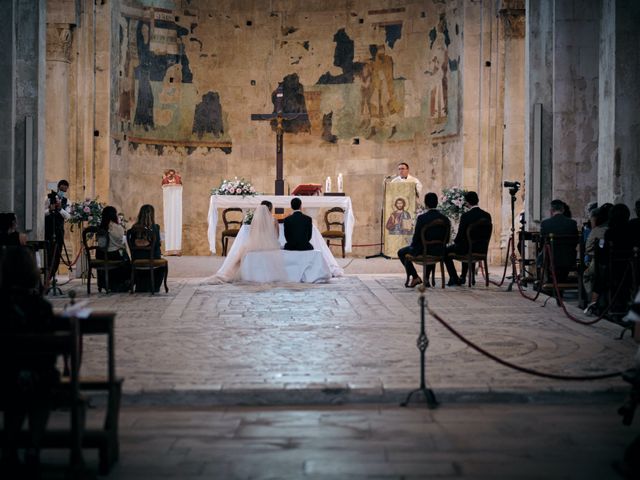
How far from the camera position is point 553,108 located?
1410 centimetres

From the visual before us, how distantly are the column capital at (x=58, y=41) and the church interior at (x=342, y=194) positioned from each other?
2.3 inches

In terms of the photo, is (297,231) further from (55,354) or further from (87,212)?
(55,354)

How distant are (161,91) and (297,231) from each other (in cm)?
992

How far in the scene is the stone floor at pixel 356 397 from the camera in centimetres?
461

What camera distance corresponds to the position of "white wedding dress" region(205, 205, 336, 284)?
47.2 feet

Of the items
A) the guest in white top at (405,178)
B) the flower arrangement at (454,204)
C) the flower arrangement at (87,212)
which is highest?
the guest in white top at (405,178)

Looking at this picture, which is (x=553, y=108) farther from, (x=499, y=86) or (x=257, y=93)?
(x=257, y=93)

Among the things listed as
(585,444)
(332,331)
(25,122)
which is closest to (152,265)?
(25,122)

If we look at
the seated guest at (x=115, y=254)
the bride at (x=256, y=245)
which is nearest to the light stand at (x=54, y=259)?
the seated guest at (x=115, y=254)

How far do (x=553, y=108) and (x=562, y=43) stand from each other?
3.29 ft

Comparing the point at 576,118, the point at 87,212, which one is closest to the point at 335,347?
the point at 87,212

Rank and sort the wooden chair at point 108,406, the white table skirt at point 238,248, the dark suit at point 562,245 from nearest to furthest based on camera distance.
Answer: the wooden chair at point 108,406
the dark suit at point 562,245
the white table skirt at point 238,248

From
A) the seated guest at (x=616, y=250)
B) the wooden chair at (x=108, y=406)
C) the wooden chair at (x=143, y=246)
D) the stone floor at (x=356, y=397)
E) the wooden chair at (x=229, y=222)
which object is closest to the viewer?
the wooden chair at (x=108, y=406)

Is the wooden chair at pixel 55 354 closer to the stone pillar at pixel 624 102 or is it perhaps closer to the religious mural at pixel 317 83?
the stone pillar at pixel 624 102
